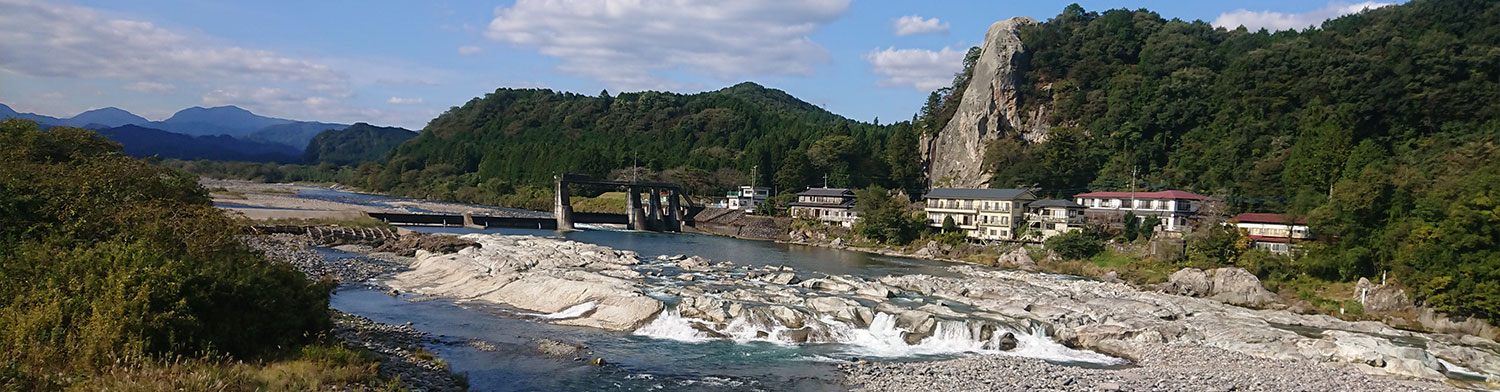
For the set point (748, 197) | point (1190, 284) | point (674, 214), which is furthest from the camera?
point (748, 197)

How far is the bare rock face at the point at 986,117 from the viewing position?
73188 mm

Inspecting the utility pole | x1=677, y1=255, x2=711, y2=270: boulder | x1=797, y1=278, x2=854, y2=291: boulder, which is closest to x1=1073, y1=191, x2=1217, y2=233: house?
the utility pole

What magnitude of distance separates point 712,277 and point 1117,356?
639 inches

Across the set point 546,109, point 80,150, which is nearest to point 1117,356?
point 80,150

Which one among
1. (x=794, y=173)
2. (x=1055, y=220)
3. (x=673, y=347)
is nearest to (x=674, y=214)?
(x=794, y=173)

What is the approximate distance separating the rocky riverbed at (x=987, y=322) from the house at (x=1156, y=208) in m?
13.5

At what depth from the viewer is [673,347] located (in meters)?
21.1

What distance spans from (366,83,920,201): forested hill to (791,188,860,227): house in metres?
9.06

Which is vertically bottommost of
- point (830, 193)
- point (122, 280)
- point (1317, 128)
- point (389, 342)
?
point (389, 342)

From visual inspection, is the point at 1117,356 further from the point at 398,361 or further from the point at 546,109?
the point at 546,109

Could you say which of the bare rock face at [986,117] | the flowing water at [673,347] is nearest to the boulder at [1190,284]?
the flowing water at [673,347]

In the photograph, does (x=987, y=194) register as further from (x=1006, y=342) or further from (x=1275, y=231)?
(x=1006, y=342)

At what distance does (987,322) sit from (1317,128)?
3693cm

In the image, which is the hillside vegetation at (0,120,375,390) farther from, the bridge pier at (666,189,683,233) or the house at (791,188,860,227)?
the bridge pier at (666,189,683,233)
